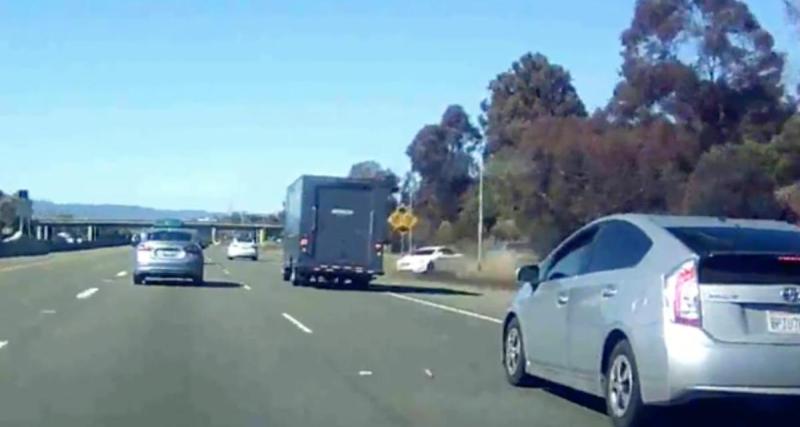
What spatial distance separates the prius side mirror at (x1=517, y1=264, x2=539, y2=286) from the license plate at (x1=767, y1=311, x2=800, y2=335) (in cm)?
344

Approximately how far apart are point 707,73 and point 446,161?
51.0 m

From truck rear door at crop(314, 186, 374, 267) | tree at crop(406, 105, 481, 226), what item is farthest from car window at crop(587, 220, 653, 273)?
tree at crop(406, 105, 481, 226)

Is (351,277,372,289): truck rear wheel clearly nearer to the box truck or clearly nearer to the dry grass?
the box truck

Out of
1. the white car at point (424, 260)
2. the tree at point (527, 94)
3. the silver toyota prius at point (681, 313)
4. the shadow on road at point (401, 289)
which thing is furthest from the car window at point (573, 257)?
the tree at point (527, 94)

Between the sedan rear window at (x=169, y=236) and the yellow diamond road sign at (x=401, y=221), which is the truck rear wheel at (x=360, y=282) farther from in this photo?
the yellow diamond road sign at (x=401, y=221)

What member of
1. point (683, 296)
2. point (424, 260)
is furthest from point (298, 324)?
point (424, 260)

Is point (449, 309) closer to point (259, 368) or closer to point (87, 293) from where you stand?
point (87, 293)

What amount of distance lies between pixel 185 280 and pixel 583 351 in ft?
98.4

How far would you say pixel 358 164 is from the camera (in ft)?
438

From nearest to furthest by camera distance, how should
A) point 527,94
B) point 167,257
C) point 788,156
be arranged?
point 167,257 → point 788,156 → point 527,94

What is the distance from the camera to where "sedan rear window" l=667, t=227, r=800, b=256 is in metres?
10.9

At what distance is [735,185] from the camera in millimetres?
44438

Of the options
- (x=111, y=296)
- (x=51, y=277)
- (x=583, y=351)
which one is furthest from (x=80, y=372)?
(x=51, y=277)

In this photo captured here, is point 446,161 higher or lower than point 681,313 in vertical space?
higher
